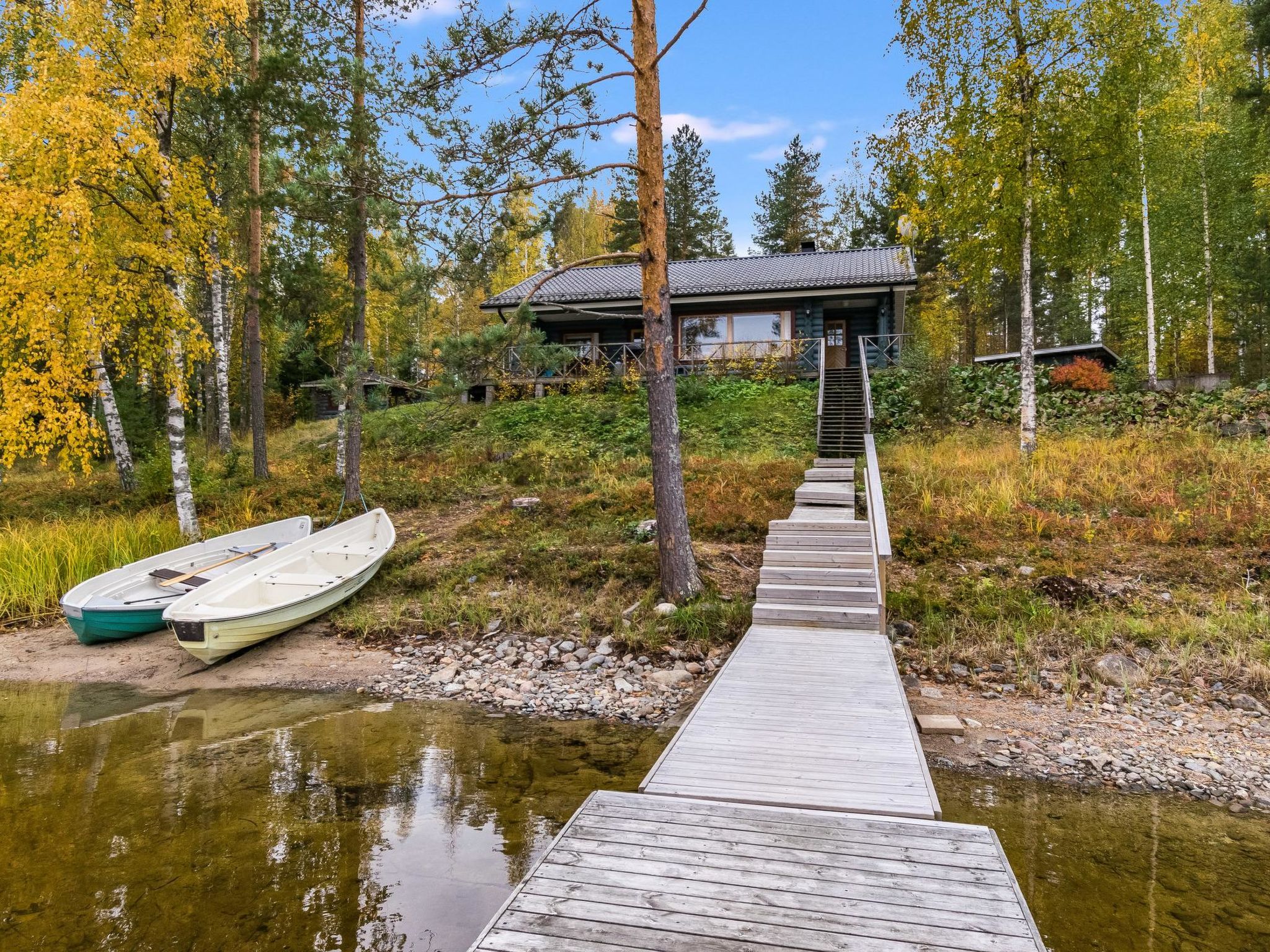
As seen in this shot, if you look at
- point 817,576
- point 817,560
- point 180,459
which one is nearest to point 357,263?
point 180,459

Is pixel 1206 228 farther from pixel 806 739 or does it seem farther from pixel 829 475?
pixel 806 739

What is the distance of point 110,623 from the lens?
292 inches

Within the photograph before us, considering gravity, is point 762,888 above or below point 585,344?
below

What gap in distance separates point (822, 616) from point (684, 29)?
20.2 feet

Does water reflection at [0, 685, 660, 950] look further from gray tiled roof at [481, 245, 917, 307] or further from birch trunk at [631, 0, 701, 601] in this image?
gray tiled roof at [481, 245, 917, 307]

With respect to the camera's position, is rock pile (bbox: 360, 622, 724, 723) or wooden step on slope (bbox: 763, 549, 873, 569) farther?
wooden step on slope (bbox: 763, 549, 873, 569)

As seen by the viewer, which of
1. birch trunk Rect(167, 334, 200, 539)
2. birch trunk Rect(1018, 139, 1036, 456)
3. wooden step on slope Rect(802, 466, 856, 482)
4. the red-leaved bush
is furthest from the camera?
→ the red-leaved bush

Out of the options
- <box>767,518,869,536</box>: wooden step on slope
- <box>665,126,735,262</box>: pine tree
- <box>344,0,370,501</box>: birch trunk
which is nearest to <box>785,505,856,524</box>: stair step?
<box>767,518,869,536</box>: wooden step on slope

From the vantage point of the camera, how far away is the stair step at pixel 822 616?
21.4 feet

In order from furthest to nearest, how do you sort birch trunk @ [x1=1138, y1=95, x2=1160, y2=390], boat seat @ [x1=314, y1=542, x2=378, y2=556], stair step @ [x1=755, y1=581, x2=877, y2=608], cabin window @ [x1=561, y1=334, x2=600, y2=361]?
cabin window @ [x1=561, y1=334, x2=600, y2=361] < birch trunk @ [x1=1138, y1=95, x2=1160, y2=390] < boat seat @ [x1=314, y1=542, x2=378, y2=556] < stair step @ [x1=755, y1=581, x2=877, y2=608]

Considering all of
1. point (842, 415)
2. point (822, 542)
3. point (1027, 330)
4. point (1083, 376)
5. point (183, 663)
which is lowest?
point (183, 663)

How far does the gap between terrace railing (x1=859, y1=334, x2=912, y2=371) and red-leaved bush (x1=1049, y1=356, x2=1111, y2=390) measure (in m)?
3.93

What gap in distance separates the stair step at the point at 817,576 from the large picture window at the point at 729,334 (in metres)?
13.1

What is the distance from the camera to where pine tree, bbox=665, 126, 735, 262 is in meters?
32.1
